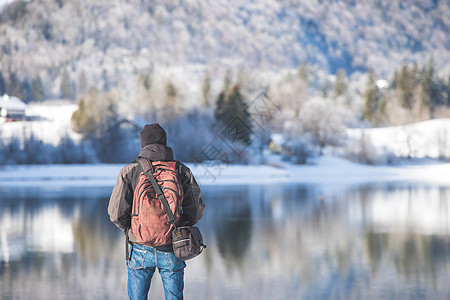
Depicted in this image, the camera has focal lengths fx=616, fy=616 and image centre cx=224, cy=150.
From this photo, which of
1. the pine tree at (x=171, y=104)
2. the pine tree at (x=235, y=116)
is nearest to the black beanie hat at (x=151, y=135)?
the pine tree at (x=235, y=116)

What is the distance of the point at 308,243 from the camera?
1382cm

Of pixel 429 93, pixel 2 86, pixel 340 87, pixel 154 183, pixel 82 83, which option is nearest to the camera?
pixel 154 183

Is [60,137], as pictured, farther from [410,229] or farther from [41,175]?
[410,229]

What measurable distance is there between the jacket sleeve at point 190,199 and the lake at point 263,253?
3669 mm

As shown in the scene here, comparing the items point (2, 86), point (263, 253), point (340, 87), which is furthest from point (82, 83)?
point (263, 253)

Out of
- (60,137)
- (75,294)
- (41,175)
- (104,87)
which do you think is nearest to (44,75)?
(104,87)

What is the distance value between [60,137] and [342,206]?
3798cm

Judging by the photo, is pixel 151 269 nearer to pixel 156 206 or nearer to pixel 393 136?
pixel 156 206

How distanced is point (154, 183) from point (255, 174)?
131 ft

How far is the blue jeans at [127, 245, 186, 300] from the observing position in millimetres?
Answer: 5113

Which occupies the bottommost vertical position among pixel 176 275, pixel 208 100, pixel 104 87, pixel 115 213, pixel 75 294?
pixel 75 294

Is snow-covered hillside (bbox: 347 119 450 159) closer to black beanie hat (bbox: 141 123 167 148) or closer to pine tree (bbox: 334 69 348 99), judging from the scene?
pine tree (bbox: 334 69 348 99)

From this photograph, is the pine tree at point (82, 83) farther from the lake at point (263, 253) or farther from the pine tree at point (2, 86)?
the lake at point (263, 253)

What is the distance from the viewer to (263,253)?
1252cm
